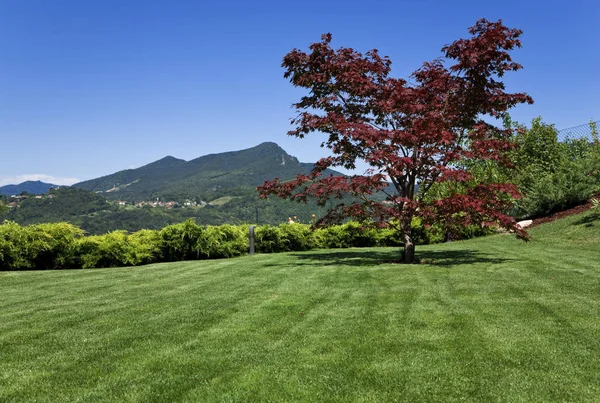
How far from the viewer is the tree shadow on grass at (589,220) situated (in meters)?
15.6

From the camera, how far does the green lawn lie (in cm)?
387

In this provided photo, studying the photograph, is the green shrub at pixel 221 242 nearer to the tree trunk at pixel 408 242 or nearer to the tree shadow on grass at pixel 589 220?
the tree trunk at pixel 408 242

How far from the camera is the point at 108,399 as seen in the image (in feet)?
12.2

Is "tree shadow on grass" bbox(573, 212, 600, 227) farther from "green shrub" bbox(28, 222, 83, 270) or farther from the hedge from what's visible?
"green shrub" bbox(28, 222, 83, 270)

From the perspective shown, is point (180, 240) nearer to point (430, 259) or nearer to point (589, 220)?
point (430, 259)

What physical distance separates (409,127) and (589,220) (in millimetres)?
9172

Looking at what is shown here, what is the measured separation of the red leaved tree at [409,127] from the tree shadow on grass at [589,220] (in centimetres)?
578

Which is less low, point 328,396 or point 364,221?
point 364,221

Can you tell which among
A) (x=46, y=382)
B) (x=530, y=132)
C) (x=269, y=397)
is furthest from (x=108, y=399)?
(x=530, y=132)

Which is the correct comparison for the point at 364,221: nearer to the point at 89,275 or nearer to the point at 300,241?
the point at 300,241

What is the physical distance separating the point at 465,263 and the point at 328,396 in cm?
814

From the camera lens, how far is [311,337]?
5262 millimetres

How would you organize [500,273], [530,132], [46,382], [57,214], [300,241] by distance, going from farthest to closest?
[57,214], [530,132], [300,241], [500,273], [46,382]

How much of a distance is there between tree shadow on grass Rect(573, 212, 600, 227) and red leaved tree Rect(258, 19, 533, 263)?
228 inches
